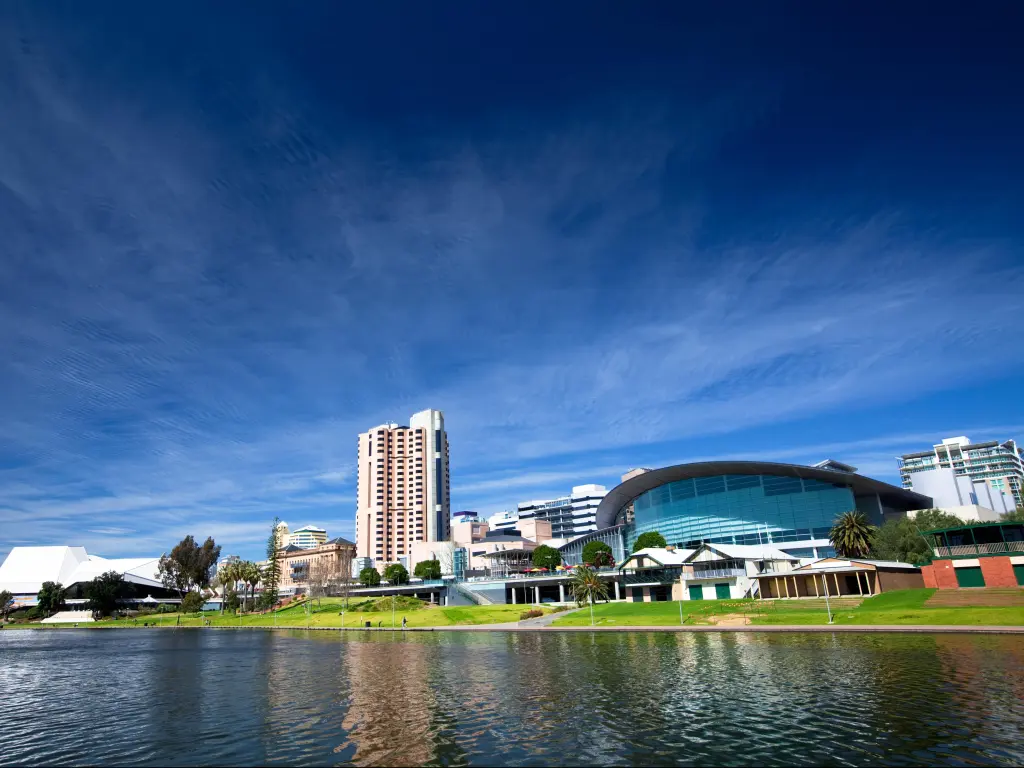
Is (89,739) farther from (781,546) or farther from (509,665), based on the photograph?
(781,546)

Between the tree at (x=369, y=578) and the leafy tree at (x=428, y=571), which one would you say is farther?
the tree at (x=369, y=578)

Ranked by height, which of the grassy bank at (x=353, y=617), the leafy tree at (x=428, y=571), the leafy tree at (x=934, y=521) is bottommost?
the grassy bank at (x=353, y=617)

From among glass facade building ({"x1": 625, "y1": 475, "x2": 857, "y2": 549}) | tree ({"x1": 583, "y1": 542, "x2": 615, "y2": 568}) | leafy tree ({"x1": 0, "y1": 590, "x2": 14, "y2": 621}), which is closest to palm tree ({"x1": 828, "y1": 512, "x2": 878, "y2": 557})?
glass facade building ({"x1": 625, "y1": 475, "x2": 857, "y2": 549})

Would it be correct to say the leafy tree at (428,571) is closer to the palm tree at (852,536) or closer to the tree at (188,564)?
the tree at (188,564)

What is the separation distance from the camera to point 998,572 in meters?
68.6

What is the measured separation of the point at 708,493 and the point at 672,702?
358 feet

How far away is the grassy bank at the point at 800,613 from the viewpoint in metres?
53.4

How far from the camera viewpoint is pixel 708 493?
131375 mm

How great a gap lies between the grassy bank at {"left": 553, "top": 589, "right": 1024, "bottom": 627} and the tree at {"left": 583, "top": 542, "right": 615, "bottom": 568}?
42.2 m

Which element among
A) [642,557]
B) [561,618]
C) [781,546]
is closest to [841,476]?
[781,546]

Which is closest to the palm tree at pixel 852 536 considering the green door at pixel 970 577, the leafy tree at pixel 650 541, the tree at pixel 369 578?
the green door at pixel 970 577

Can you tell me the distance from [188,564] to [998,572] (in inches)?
7207

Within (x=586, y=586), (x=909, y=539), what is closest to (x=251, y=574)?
(x=586, y=586)

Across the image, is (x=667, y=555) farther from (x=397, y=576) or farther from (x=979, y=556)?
(x=397, y=576)
